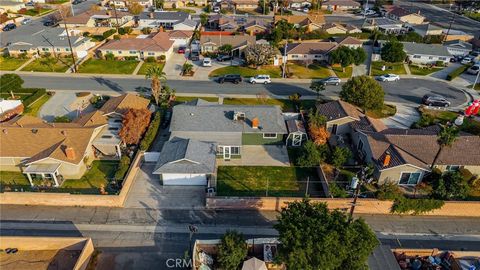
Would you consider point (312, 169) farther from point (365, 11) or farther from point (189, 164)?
point (365, 11)

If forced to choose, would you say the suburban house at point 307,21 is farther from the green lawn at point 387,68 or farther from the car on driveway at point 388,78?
the car on driveway at point 388,78

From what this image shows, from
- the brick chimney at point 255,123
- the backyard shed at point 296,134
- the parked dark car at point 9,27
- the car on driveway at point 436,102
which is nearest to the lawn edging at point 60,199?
the brick chimney at point 255,123

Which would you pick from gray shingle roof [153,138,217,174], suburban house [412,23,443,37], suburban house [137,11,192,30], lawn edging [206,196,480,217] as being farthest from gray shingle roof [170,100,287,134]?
suburban house [412,23,443,37]

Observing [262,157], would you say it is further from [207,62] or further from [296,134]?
[207,62]

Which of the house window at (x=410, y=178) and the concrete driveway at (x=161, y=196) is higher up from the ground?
the house window at (x=410, y=178)

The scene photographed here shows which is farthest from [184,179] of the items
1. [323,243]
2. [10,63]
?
[10,63]

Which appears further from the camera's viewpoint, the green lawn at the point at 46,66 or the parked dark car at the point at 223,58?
the parked dark car at the point at 223,58

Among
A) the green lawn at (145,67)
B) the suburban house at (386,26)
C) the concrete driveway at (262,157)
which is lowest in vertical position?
the concrete driveway at (262,157)
